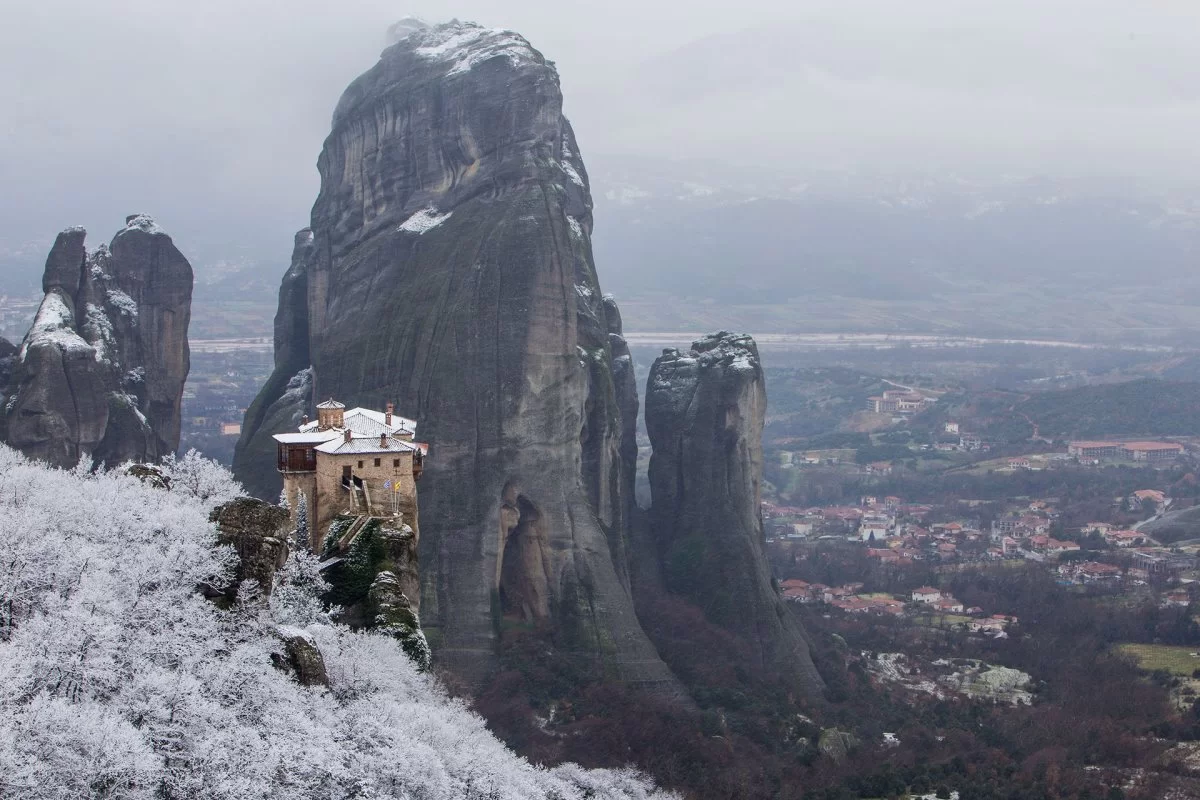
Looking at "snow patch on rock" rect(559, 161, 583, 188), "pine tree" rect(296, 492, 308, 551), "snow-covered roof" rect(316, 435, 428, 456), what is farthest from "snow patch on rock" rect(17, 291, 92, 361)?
"snow-covered roof" rect(316, 435, 428, 456)

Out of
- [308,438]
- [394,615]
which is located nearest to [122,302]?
[308,438]

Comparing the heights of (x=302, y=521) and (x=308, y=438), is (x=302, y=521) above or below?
below

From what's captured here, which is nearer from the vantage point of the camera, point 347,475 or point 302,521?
point 347,475

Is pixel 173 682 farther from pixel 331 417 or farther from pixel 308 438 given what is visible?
pixel 331 417

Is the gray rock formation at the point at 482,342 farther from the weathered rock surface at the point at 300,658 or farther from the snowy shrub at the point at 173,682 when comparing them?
the weathered rock surface at the point at 300,658

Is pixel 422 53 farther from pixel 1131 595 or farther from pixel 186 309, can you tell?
pixel 1131 595

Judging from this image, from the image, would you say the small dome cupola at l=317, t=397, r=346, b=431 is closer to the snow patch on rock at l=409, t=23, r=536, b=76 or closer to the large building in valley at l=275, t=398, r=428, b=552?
the large building in valley at l=275, t=398, r=428, b=552
